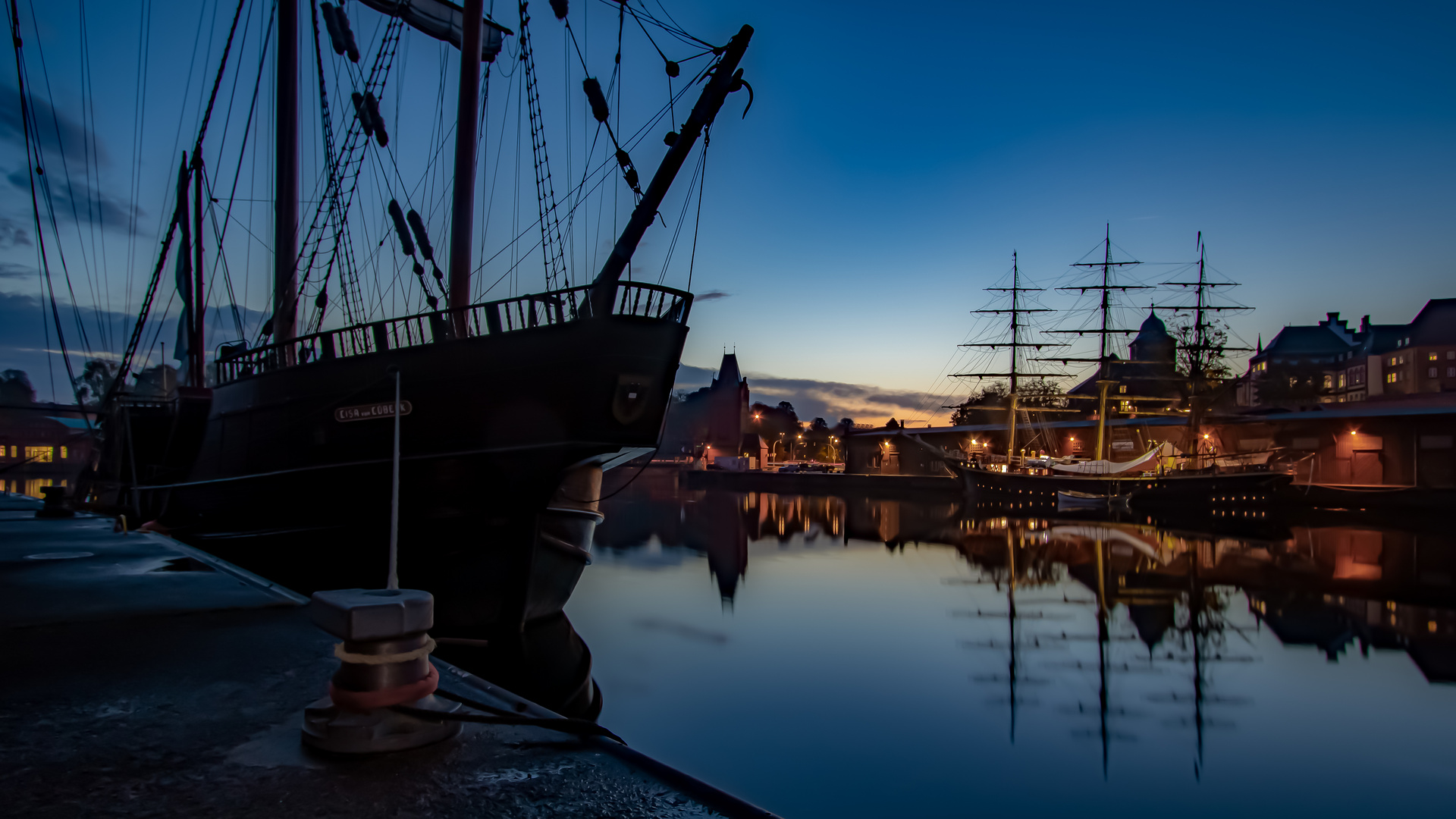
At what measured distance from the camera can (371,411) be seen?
999 cm

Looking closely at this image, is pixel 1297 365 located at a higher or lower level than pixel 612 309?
higher

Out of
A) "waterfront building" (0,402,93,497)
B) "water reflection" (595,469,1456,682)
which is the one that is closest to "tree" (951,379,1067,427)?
"water reflection" (595,469,1456,682)

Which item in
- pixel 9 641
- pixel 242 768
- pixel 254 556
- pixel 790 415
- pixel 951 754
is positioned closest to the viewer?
pixel 242 768

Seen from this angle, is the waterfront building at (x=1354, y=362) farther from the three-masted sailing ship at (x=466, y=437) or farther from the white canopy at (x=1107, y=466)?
the three-masted sailing ship at (x=466, y=437)

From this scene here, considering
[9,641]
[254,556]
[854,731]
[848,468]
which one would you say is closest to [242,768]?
[9,641]

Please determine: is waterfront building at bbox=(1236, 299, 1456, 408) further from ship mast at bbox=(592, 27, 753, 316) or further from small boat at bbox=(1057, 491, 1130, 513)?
ship mast at bbox=(592, 27, 753, 316)

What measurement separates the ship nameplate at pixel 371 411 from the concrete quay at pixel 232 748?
4.85 m

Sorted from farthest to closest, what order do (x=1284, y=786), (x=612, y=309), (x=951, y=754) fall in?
(x=612, y=309) → (x=951, y=754) → (x=1284, y=786)

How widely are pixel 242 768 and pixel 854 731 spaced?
662 cm

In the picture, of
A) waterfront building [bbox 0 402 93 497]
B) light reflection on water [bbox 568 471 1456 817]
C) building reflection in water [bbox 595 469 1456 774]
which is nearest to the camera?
light reflection on water [bbox 568 471 1456 817]

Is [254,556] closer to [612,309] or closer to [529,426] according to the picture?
[529,426]

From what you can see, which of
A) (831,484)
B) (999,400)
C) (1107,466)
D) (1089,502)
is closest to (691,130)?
(1089,502)

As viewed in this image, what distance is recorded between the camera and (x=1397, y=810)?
6.34m

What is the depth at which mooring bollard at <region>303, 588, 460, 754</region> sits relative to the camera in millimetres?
2787
